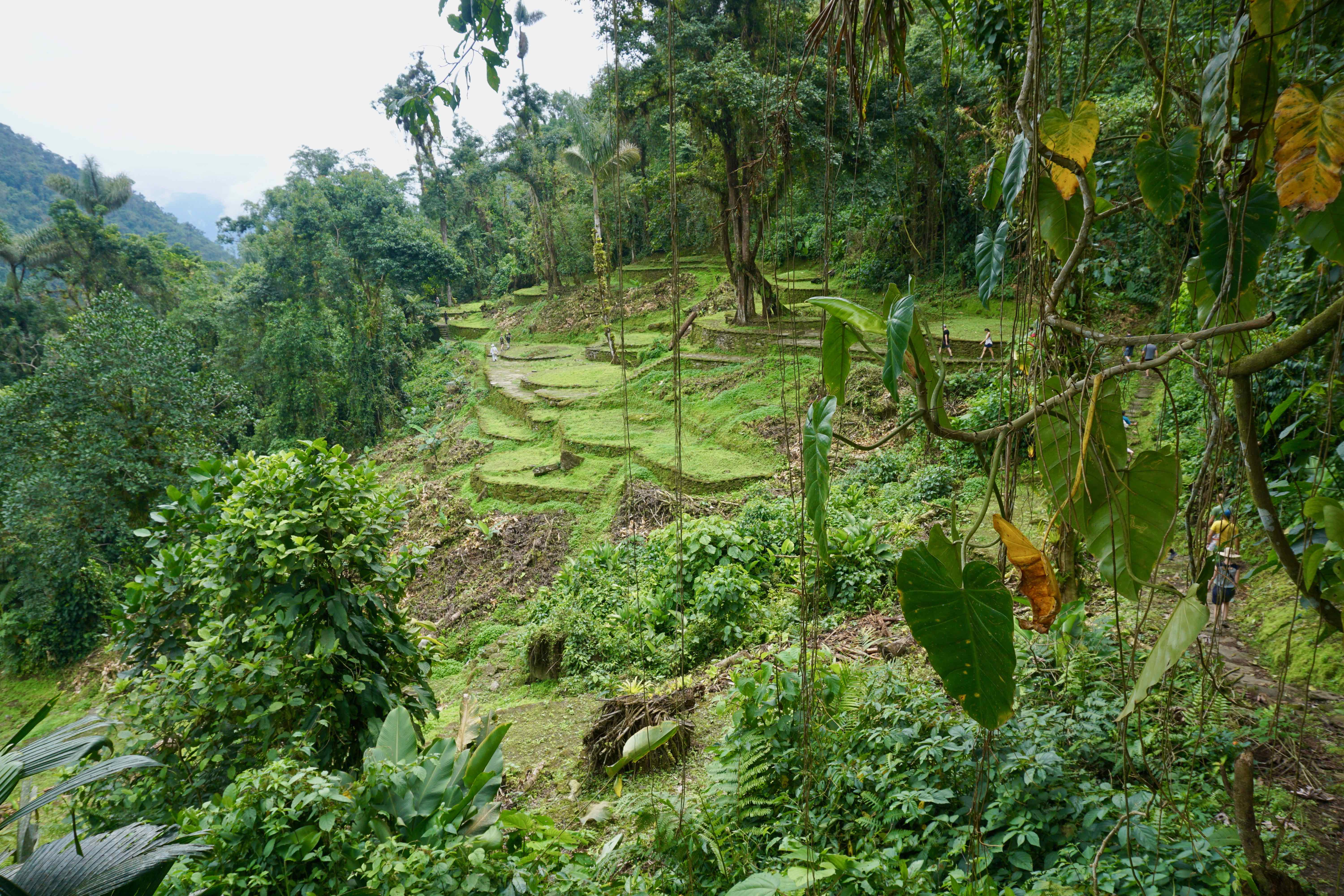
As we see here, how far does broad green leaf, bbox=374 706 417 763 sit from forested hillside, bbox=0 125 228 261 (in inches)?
1570

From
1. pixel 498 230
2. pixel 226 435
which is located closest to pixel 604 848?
pixel 226 435

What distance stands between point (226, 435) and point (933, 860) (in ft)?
41.5

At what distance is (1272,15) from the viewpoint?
1075 millimetres

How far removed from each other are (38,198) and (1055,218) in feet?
173

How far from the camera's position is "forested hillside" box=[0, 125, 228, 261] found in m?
36.7

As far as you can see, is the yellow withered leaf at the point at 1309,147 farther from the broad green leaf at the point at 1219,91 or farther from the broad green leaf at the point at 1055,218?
the broad green leaf at the point at 1055,218

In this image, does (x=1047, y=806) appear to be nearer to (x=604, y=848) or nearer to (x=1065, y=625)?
(x=1065, y=625)

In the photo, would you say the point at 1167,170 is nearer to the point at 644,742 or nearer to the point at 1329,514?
the point at 1329,514

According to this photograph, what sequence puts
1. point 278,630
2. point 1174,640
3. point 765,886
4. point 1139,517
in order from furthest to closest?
point 278,630
point 765,886
point 1139,517
point 1174,640

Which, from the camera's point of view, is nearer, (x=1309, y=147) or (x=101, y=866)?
(x=1309, y=147)

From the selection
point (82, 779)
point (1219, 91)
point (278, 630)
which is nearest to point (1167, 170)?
point (1219, 91)

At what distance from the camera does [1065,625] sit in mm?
2426

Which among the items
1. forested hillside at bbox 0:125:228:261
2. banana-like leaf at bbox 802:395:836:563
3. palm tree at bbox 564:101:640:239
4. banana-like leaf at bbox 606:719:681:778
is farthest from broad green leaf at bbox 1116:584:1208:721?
forested hillside at bbox 0:125:228:261

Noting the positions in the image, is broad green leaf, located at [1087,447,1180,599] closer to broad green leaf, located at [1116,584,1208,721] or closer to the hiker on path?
the hiker on path
